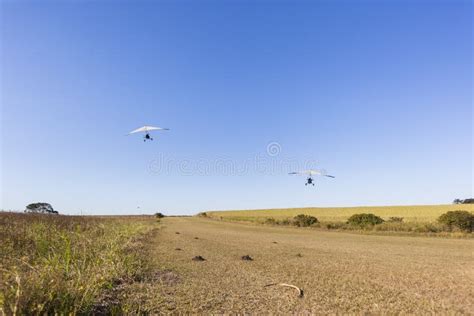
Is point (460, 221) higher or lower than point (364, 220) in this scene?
higher

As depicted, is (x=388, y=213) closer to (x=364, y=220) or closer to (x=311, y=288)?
(x=364, y=220)

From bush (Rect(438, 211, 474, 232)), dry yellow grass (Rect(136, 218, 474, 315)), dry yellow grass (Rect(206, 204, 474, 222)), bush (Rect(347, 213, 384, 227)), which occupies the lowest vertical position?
dry yellow grass (Rect(206, 204, 474, 222))

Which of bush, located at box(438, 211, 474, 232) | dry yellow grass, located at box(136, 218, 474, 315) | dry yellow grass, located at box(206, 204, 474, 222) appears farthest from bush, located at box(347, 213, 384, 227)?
dry yellow grass, located at box(136, 218, 474, 315)

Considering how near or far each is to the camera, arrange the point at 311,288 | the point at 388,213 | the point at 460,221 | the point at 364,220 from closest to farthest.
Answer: the point at 311,288 → the point at 460,221 → the point at 364,220 → the point at 388,213

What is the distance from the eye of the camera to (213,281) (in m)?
5.38

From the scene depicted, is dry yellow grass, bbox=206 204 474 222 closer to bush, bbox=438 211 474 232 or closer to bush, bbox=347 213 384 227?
bush, bbox=347 213 384 227

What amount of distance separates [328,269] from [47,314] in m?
4.63

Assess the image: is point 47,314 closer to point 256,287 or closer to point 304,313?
point 304,313

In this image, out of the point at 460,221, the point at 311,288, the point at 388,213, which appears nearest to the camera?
the point at 311,288

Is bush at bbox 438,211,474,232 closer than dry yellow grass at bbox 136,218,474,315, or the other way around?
dry yellow grass at bbox 136,218,474,315

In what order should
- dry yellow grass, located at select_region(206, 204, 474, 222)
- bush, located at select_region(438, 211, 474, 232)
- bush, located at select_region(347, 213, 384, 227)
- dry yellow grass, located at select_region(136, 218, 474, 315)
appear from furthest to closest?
dry yellow grass, located at select_region(206, 204, 474, 222) < bush, located at select_region(347, 213, 384, 227) < bush, located at select_region(438, 211, 474, 232) < dry yellow grass, located at select_region(136, 218, 474, 315)

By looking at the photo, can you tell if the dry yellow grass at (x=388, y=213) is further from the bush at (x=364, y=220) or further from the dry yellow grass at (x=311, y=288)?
the dry yellow grass at (x=311, y=288)

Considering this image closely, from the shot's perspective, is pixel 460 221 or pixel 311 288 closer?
pixel 311 288

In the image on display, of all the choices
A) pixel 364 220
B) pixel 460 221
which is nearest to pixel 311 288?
pixel 460 221
